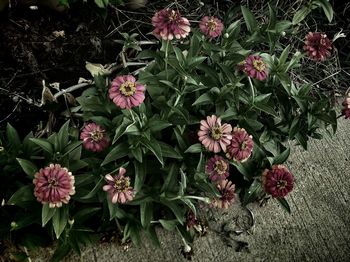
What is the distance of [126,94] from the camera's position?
1642 mm

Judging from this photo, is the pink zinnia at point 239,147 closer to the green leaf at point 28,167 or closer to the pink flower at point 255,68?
the pink flower at point 255,68

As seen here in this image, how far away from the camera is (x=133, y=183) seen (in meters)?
1.88

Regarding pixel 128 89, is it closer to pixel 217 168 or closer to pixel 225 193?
pixel 217 168

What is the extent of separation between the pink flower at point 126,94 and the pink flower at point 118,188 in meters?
0.22

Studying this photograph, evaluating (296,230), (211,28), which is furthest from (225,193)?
(211,28)

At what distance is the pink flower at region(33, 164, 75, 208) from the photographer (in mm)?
1557

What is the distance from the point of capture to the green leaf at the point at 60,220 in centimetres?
169

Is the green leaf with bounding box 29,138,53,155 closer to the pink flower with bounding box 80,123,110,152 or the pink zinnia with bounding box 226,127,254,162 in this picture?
the pink flower with bounding box 80,123,110,152

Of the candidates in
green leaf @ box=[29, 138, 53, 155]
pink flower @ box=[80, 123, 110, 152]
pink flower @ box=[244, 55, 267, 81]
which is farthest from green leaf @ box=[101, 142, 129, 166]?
pink flower @ box=[244, 55, 267, 81]

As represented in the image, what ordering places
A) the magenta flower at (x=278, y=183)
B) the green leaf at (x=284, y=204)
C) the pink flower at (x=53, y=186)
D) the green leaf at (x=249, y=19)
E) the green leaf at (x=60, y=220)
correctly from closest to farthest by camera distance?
the pink flower at (x=53, y=186) → the green leaf at (x=60, y=220) → the magenta flower at (x=278, y=183) → the green leaf at (x=284, y=204) → the green leaf at (x=249, y=19)

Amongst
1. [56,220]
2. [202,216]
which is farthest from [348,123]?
[56,220]

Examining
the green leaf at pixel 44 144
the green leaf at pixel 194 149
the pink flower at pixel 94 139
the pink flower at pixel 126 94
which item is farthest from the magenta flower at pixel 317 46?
the green leaf at pixel 44 144

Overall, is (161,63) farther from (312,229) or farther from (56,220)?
(312,229)

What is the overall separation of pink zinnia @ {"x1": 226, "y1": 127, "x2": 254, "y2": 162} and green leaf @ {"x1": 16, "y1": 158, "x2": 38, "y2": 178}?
0.67 m
